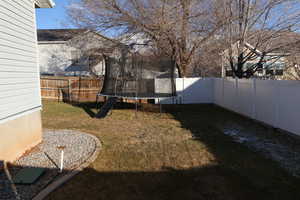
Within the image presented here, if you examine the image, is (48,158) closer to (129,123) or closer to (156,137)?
(156,137)

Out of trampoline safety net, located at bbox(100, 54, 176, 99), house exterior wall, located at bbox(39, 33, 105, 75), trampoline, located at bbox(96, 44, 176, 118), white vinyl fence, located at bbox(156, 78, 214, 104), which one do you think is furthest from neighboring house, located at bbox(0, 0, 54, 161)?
house exterior wall, located at bbox(39, 33, 105, 75)

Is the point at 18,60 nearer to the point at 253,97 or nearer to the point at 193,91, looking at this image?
the point at 253,97

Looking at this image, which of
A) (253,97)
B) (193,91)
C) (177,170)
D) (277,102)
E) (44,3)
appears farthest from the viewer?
(193,91)

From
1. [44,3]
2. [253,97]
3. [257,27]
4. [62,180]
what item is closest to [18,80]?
[62,180]

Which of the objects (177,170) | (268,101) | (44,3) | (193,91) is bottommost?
(177,170)

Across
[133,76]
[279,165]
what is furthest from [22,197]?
[133,76]

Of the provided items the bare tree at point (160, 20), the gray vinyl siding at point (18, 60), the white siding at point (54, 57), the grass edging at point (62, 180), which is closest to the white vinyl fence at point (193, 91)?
the bare tree at point (160, 20)

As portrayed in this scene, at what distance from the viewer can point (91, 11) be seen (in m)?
10.2

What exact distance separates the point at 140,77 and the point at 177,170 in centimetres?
586

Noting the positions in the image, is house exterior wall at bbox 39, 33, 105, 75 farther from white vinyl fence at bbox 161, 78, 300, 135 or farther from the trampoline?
white vinyl fence at bbox 161, 78, 300, 135

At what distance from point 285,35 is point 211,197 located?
845 centimetres

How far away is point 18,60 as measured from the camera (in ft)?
12.5

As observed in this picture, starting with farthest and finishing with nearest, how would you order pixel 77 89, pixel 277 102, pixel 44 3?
1. pixel 77 89
2. pixel 277 102
3. pixel 44 3

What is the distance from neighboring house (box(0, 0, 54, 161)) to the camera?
3.40m
